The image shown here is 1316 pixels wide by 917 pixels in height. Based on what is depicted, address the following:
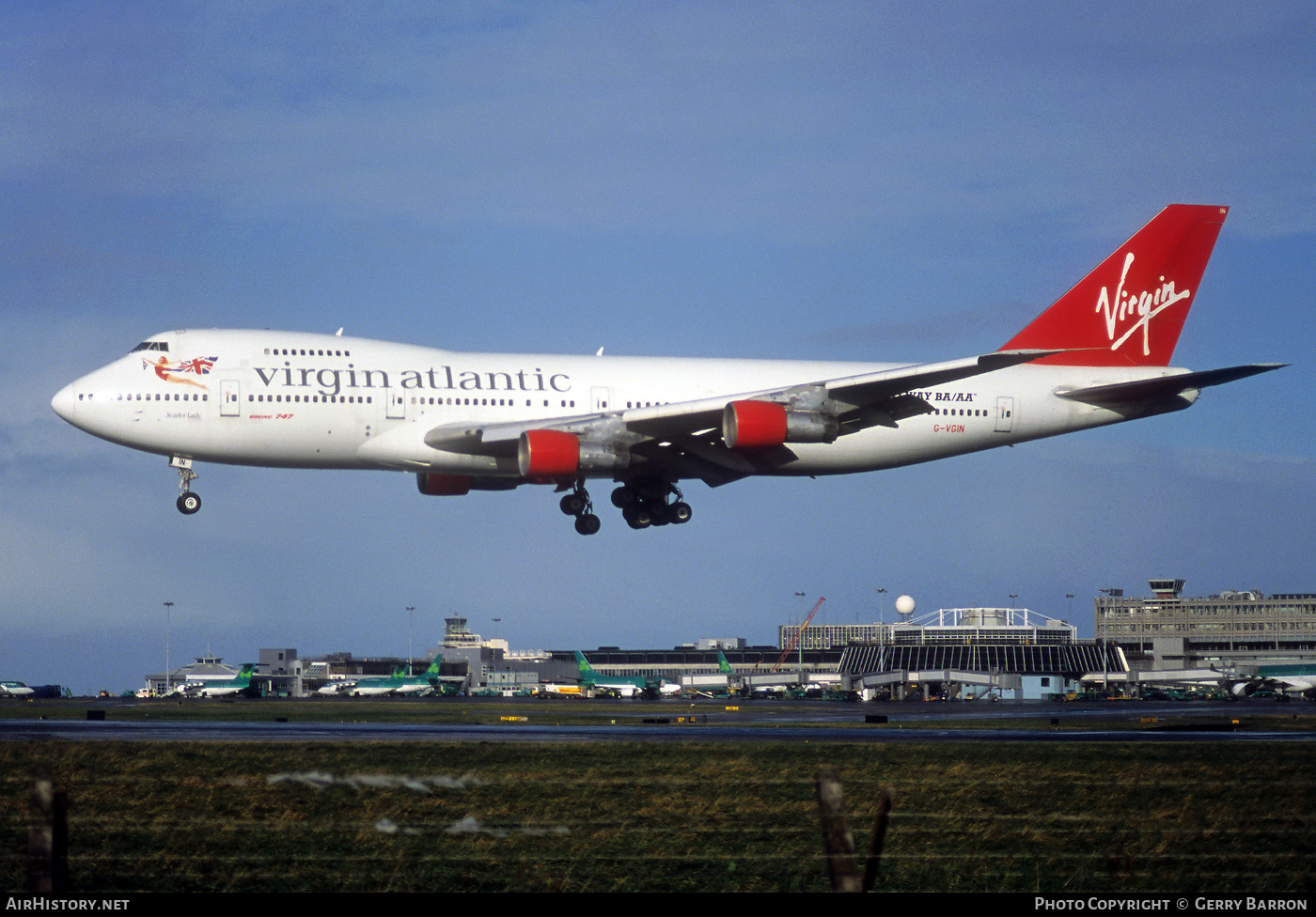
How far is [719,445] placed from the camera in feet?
151

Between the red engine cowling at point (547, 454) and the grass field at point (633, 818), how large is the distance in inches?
600

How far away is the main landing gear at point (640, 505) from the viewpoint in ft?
156

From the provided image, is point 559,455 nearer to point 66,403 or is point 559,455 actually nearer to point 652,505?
point 652,505

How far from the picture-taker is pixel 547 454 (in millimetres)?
41844

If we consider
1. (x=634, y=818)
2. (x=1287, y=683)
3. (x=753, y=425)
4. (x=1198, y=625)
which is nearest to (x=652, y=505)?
(x=753, y=425)

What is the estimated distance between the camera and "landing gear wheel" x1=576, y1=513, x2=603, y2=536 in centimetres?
4744

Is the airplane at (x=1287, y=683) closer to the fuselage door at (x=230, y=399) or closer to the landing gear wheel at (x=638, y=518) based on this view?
the landing gear wheel at (x=638, y=518)

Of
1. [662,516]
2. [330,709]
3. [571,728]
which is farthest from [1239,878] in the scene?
[330,709]

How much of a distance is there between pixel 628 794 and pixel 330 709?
3242cm

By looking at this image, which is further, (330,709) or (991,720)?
(330,709)

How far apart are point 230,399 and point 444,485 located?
931cm

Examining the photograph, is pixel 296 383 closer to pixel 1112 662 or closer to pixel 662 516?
pixel 662 516
